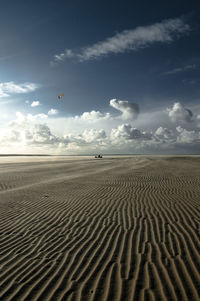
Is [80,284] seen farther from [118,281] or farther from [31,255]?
[31,255]

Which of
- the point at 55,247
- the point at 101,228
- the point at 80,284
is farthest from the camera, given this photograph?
the point at 101,228

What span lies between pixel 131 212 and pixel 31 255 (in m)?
4.37

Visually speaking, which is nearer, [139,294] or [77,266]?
[139,294]

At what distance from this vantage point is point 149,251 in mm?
5016

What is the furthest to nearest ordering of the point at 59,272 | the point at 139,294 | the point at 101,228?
1. the point at 101,228
2. the point at 59,272
3. the point at 139,294

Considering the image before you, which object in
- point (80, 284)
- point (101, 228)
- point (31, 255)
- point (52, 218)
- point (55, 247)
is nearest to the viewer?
point (80, 284)

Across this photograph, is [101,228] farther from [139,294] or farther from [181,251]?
[139,294]

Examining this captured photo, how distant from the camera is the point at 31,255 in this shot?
4.96m

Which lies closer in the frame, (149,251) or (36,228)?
(149,251)

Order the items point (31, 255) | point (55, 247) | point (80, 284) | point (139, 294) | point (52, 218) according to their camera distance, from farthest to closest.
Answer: point (52, 218) < point (55, 247) < point (31, 255) < point (80, 284) < point (139, 294)

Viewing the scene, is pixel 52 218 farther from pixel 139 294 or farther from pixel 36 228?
pixel 139 294

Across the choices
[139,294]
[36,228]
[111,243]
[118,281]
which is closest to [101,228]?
[111,243]

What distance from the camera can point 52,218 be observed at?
7727mm

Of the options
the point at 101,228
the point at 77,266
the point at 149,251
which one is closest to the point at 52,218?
the point at 101,228
